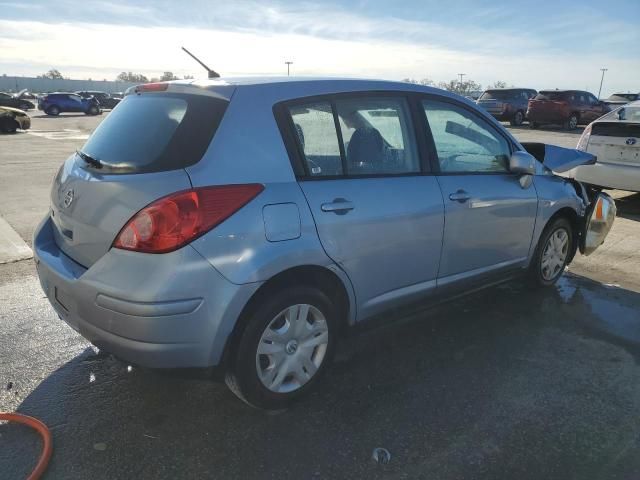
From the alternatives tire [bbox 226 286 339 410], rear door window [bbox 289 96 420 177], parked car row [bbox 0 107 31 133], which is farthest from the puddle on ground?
parked car row [bbox 0 107 31 133]

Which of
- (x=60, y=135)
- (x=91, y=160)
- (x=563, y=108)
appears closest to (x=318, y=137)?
(x=91, y=160)

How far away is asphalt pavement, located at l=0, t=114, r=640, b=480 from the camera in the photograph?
2.40 metres

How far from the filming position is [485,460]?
243cm

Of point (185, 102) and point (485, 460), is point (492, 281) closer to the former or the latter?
point (485, 460)

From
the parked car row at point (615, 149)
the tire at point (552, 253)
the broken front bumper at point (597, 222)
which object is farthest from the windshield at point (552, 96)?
the tire at point (552, 253)

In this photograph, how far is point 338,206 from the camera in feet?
8.97

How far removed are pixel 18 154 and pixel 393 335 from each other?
42.3 feet

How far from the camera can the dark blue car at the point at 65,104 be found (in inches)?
1415

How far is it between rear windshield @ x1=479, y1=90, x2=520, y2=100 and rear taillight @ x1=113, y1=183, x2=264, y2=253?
25.0m

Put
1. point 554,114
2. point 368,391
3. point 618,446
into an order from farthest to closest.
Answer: point 554,114, point 368,391, point 618,446

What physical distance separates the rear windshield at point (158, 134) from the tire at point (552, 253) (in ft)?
9.71

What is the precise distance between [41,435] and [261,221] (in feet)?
4.89

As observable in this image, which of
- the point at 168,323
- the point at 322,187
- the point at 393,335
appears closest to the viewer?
the point at 168,323

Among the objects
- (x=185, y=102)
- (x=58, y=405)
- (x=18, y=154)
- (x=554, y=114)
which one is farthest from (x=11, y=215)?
(x=554, y=114)
